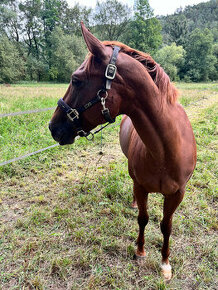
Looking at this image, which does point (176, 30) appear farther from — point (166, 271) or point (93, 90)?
point (166, 271)

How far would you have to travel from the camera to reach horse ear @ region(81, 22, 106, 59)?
103 cm

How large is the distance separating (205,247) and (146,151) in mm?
1545

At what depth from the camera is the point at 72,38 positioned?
32.0m

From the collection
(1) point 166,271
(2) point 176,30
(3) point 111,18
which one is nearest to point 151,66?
(1) point 166,271

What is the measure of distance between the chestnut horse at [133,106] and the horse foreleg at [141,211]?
0.25 meters

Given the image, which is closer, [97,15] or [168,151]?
[168,151]

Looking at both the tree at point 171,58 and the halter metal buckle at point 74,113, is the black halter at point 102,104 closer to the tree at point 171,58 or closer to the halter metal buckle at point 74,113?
the halter metal buckle at point 74,113

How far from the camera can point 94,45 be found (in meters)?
1.06

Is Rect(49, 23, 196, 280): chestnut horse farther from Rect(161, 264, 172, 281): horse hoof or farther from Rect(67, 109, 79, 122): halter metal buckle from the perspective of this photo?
Rect(161, 264, 172, 281): horse hoof

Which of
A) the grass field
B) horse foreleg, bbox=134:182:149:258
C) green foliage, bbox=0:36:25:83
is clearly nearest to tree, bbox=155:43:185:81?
green foliage, bbox=0:36:25:83

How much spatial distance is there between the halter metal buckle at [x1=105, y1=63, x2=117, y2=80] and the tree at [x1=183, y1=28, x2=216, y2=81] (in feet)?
128

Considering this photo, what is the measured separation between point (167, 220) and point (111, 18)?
155 feet

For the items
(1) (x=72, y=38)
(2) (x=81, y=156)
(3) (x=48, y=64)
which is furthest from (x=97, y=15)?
(2) (x=81, y=156)

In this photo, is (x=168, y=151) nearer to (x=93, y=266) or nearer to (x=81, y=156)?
(x=93, y=266)
